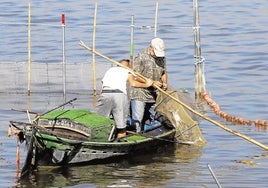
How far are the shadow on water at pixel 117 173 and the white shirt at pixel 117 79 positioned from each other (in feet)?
4.28

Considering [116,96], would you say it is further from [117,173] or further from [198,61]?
[198,61]

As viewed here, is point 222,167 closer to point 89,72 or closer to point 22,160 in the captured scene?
point 22,160

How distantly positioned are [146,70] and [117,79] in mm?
Result: 1023

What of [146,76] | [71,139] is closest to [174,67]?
[146,76]

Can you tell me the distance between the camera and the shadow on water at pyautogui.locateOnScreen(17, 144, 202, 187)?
15180 mm

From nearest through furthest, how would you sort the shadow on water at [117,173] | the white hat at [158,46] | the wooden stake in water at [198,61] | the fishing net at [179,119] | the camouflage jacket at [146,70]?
the shadow on water at [117,173]
the white hat at [158,46]
the camouflage jacket at [146,70]
the fishing net at [179,119]
the wooden stake in water at [198,61]

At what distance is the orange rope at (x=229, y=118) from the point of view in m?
19.6

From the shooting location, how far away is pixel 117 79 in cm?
1582

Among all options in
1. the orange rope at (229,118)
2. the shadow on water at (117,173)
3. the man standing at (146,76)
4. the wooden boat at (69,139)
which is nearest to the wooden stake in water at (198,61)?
the orange rope at (229,118)

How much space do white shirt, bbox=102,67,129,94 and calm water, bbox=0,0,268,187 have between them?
4.44 feet

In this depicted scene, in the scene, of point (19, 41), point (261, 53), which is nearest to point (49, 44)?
point (19, 41)

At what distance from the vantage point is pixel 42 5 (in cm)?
3944

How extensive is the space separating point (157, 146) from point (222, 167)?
127cm

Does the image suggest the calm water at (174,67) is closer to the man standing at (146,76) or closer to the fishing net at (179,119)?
the fishing net at (179,119)
